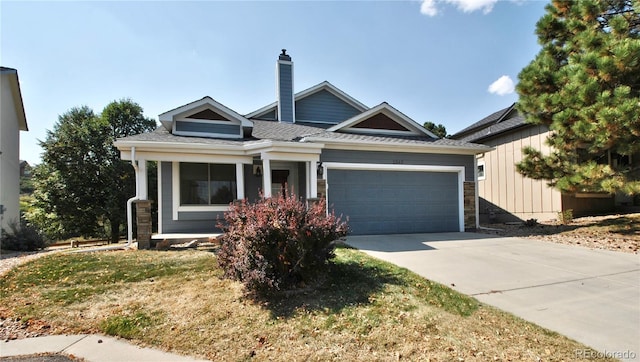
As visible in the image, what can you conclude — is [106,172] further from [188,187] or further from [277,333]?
[277,333]

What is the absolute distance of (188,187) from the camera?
34.2ft

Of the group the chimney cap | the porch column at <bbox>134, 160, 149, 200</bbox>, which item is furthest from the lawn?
the chimney cap

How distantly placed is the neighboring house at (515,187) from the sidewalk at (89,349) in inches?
497

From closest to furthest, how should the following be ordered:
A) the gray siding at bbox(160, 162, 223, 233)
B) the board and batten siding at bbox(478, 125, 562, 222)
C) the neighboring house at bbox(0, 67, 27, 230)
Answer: the gray siding at bbox(160, 162, 223, 233), the neighboring house at bbox(0, 67, 27, 230), the board and batten siding at bbox(478, 125, 562, 222)

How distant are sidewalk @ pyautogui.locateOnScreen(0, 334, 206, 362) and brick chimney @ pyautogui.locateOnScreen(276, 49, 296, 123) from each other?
439 inches

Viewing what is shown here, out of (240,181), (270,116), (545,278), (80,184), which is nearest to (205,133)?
(240,181)

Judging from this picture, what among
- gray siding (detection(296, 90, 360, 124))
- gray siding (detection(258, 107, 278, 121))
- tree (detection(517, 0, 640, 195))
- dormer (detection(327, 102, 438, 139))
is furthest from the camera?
gray siding (detection(296, 90, 360, 124))

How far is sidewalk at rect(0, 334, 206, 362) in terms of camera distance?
3.45 meters

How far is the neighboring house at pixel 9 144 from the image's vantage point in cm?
1143

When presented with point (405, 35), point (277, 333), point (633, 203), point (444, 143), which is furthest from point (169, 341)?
point (633, 203)

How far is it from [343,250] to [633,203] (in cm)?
1469

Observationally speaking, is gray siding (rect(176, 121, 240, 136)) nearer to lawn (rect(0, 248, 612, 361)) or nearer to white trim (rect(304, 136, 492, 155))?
white trim (rect(304, 136, 492, 155))

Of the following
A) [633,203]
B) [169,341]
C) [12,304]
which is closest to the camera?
[169,341]

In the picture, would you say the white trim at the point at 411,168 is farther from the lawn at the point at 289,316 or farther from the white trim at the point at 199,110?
the lawn at the point at 289,316
